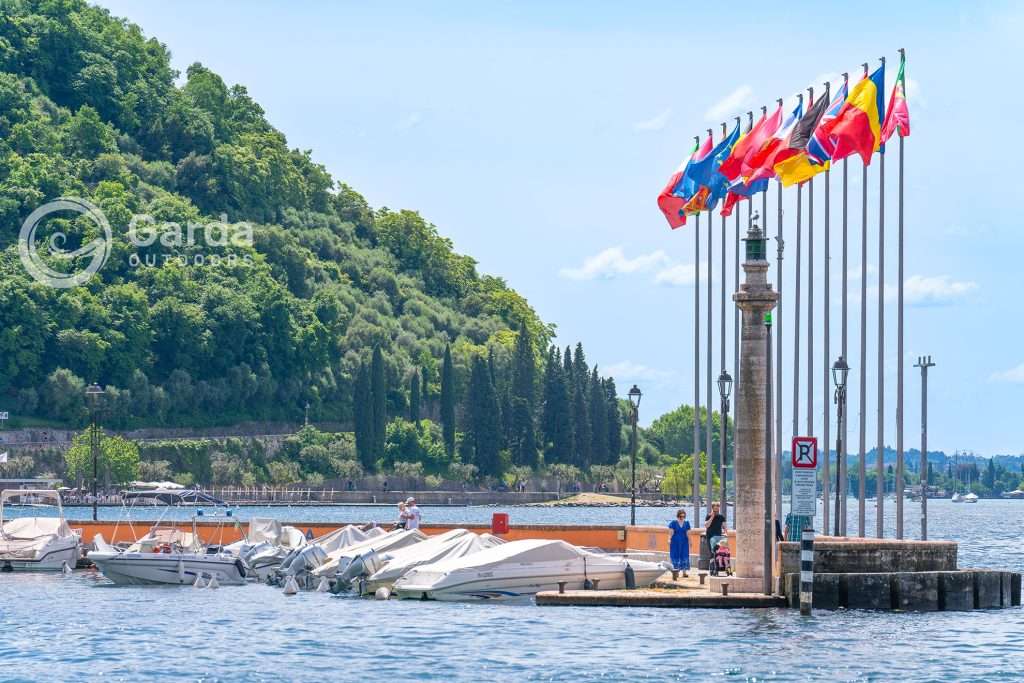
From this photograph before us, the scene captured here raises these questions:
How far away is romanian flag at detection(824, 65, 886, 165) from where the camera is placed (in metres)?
55.0

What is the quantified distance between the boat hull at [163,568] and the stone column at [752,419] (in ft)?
70.6

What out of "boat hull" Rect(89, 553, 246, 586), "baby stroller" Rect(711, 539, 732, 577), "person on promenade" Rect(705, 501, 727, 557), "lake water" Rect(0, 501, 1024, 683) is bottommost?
"lake water" Rect(0, 501, 1024, 683)

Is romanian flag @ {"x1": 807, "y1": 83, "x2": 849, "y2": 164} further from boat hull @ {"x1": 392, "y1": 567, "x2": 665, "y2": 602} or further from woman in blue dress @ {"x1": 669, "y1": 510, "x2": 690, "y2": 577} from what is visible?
boat hull @ {"x1": 392, "y1": 567, "x2": 665, "y2": 602}

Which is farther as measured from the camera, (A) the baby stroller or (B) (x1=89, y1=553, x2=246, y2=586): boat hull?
(B) (x1=89, y1=553, x2=246, y2=586): boat hull

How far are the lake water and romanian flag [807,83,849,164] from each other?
43.2ft

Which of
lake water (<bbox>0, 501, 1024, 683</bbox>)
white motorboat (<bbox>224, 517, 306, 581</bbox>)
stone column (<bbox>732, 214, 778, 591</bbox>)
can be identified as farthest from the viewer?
white motorboat (<bbox>224, 517, 306, 581</bbox>)

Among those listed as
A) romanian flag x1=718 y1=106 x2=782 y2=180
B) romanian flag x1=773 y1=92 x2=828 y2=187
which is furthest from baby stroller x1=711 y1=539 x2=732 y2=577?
romanian flag x1=718 y1=106 x2=782 y2=180

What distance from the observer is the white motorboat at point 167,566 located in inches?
2539

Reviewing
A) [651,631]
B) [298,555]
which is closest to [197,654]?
[651,631]

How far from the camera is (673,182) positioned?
6619cm

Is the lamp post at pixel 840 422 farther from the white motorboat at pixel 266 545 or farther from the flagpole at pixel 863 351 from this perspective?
the white motorboat at pixel 266 545

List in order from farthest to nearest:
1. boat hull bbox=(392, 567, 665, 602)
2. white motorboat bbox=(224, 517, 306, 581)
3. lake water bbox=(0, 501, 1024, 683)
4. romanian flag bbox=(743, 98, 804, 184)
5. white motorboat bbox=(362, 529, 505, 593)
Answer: white motorboat bbox=(224, 517, 306, 581), white motorboat bbox=(362, 529, 505, 593), romanian flag bbox=(743, 98, 804, 184), boat hull bbox=(392, 567, 665, 602), lake water bbox=(0, 501, 1024, 683)

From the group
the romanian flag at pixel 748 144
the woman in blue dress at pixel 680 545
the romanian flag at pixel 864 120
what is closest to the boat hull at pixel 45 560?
the woman in blue dress at pixel 680 545

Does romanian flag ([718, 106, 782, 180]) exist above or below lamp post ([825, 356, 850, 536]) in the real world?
above
